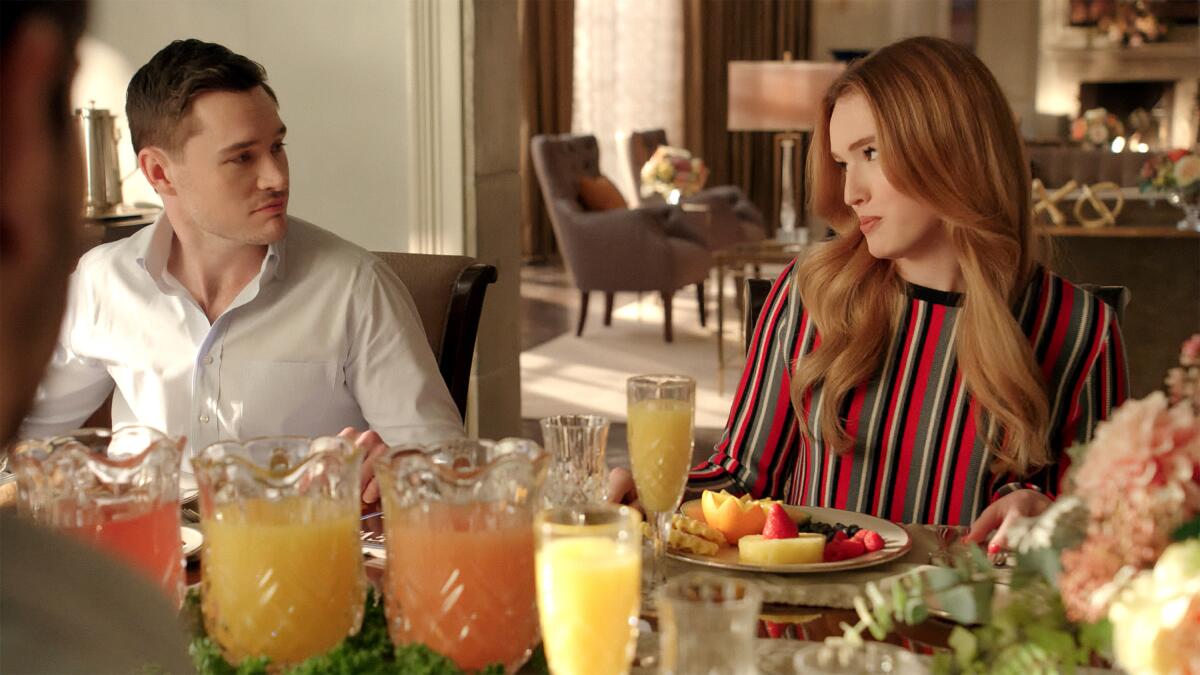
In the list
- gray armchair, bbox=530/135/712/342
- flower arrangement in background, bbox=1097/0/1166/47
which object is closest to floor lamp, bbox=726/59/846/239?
gray armchair, bbox=530/135/712/342

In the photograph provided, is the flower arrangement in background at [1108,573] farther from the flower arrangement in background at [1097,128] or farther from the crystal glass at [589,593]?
the flower arrangement in background at [1097,128]

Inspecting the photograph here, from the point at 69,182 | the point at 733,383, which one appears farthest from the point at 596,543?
the point at 733,383

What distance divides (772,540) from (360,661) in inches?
19.7

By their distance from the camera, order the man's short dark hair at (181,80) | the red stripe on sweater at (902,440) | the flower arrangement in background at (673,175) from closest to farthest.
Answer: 1. the red stripe on sweater at (902,440)
2. the man's short dark hair at (181,80)
3. the flower arrangement in background at (673,175)

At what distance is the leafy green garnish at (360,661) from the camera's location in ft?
3.23

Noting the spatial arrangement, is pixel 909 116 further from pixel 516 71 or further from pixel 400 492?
pixel 516 71

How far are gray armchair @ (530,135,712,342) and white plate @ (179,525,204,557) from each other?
6239mm

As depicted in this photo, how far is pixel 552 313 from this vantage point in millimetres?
8633

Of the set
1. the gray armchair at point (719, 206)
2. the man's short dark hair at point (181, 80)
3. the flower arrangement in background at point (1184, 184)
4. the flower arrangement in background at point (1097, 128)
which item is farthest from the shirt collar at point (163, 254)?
the flower arrangement in background at point (1097, 128)

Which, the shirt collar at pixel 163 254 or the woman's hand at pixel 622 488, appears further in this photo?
the shirt collar at pixel 163 254

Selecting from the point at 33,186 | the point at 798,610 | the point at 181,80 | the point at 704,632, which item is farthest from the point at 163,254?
the point at 33,186

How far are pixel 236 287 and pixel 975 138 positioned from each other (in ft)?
3.79

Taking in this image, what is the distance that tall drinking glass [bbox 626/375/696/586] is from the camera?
139 centimetres

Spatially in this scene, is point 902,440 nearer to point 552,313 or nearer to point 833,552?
point 833,552
